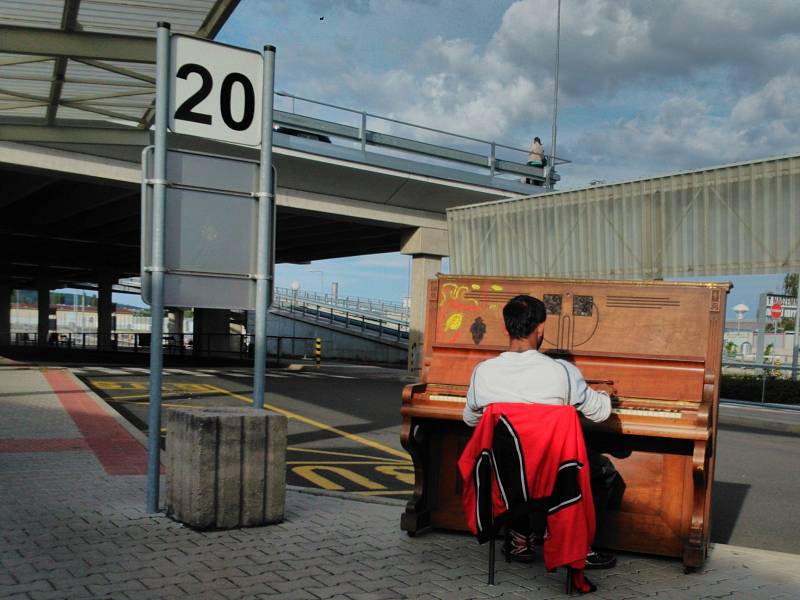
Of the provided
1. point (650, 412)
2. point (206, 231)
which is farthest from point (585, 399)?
point (206, 231)

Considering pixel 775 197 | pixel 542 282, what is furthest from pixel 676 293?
pixel 775 197

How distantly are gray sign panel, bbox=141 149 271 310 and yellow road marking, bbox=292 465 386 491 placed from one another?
7.54ft

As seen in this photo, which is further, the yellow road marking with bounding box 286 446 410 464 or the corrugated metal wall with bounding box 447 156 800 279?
the corrugated metal wall with bounding box 447 156 800 279

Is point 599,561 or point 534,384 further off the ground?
point 534,384

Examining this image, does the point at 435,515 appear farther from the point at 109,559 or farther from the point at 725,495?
the point at 725,495

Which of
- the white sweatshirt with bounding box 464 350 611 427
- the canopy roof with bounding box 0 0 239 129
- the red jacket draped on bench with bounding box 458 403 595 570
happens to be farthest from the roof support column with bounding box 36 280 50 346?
the red jacket draped on bench with bounding box 458 403 595 570

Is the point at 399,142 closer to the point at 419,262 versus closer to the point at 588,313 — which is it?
the point at 419,262

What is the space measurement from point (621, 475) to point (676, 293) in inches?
51.5

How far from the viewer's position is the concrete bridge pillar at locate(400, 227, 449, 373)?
93.8 feet

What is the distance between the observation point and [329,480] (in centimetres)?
848

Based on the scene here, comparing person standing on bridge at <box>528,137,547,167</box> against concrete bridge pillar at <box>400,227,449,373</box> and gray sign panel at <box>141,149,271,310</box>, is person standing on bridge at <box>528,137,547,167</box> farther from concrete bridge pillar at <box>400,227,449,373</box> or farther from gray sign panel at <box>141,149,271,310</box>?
gray sign panel at <box>141,149,271,310</box>

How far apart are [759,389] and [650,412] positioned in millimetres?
18284

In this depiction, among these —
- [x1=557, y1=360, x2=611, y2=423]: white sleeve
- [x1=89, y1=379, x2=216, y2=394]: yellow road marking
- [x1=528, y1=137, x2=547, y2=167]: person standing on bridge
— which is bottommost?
[x1=89, y1=379, x2=216, y2=394]: yellow road marking

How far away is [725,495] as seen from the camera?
8.54 meters
